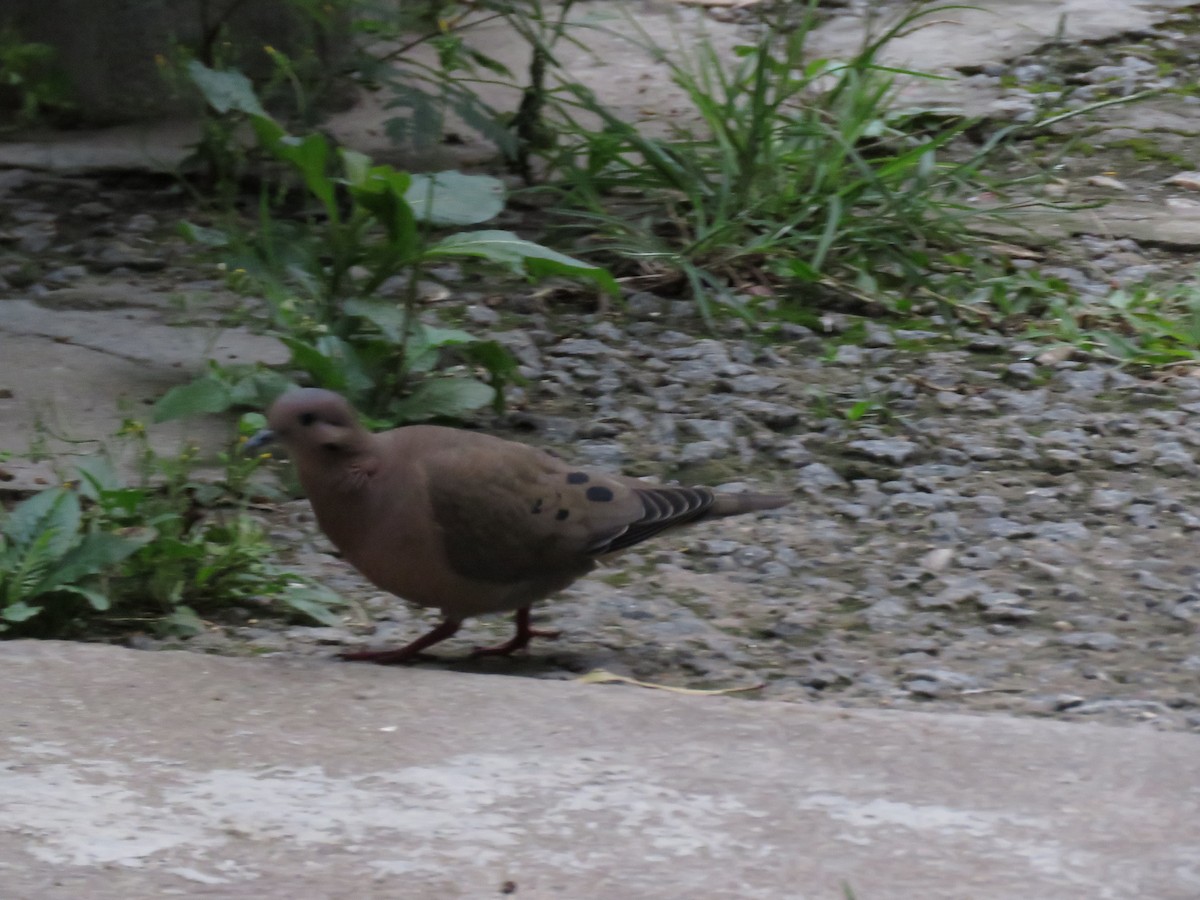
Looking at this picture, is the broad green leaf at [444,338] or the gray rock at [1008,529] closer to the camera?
the gray rock at [1008,529]

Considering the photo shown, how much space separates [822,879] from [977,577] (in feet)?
4.68

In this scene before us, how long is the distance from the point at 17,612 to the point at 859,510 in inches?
67.2

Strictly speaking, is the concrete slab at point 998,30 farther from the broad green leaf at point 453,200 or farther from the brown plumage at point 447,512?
the brown plumage at point 447,512

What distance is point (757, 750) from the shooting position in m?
2.08

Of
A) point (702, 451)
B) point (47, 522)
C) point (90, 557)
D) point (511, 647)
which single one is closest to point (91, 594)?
point (90, 557)

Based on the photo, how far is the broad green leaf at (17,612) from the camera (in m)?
2.51

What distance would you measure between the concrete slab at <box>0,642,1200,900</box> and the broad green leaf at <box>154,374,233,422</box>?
36.7 inches

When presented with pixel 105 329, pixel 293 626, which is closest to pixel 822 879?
pixel 293 626

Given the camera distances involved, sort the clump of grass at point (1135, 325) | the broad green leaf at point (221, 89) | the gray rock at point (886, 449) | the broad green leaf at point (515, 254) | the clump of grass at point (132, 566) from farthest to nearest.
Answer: the clump of grass at point (1135, 325)
the broad green leaf at point (221, 89)
the gray rock at point (886, 449)
the broad green leaf at point (515, 254)
the clump of grass at point (132, 566)

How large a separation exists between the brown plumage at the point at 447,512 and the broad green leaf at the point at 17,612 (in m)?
0.45

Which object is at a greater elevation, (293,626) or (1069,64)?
(1069,64)

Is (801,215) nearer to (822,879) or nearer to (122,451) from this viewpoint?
(122,451)

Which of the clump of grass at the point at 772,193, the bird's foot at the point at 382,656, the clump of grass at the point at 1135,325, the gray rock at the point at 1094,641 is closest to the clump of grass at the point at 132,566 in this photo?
the bird's foot at the point at 382,656

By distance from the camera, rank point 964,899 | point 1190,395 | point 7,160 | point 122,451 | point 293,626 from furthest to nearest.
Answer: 1. point 7,160
2. point 1190,395
3. point 122,451
4. point 293,626
5. point 964,899
